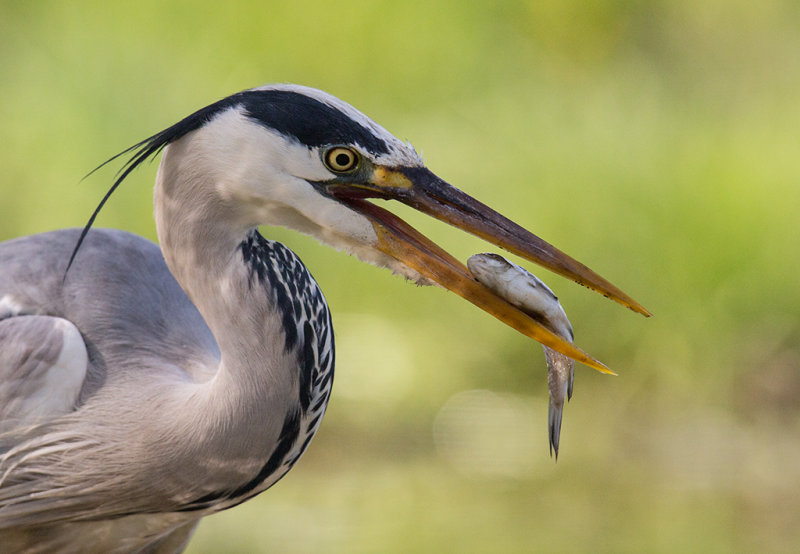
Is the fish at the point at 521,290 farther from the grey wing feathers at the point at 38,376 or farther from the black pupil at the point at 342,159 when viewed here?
the grey wing feathers at the point at 38,376

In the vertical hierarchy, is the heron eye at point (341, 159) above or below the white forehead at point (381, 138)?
below

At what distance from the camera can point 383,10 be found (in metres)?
6.58

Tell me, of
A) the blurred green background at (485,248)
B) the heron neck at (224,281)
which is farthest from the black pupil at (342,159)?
the blurred green background at (485,248)

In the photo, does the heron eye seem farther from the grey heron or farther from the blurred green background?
the blurred green background

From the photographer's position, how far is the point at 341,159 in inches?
86.0

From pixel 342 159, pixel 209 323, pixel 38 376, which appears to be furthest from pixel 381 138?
pixel 38 376

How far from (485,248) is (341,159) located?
3.02 m

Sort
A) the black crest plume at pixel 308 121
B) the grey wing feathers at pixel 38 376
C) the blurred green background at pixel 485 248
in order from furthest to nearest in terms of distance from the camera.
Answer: the blurred green background at pixel 485 248 < the grey wing feathers at pixel 38 376 < the black crest plume at pixel 308 121

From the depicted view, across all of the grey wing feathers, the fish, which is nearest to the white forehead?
the fish

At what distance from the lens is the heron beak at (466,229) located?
222 centimetres

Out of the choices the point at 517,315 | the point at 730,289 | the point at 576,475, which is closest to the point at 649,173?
the point at 730,289

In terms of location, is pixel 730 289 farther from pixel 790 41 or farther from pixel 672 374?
pixel 790 41

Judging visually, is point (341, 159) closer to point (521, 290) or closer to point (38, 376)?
point (521, 290)

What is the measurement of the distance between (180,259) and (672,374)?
11.1ft
